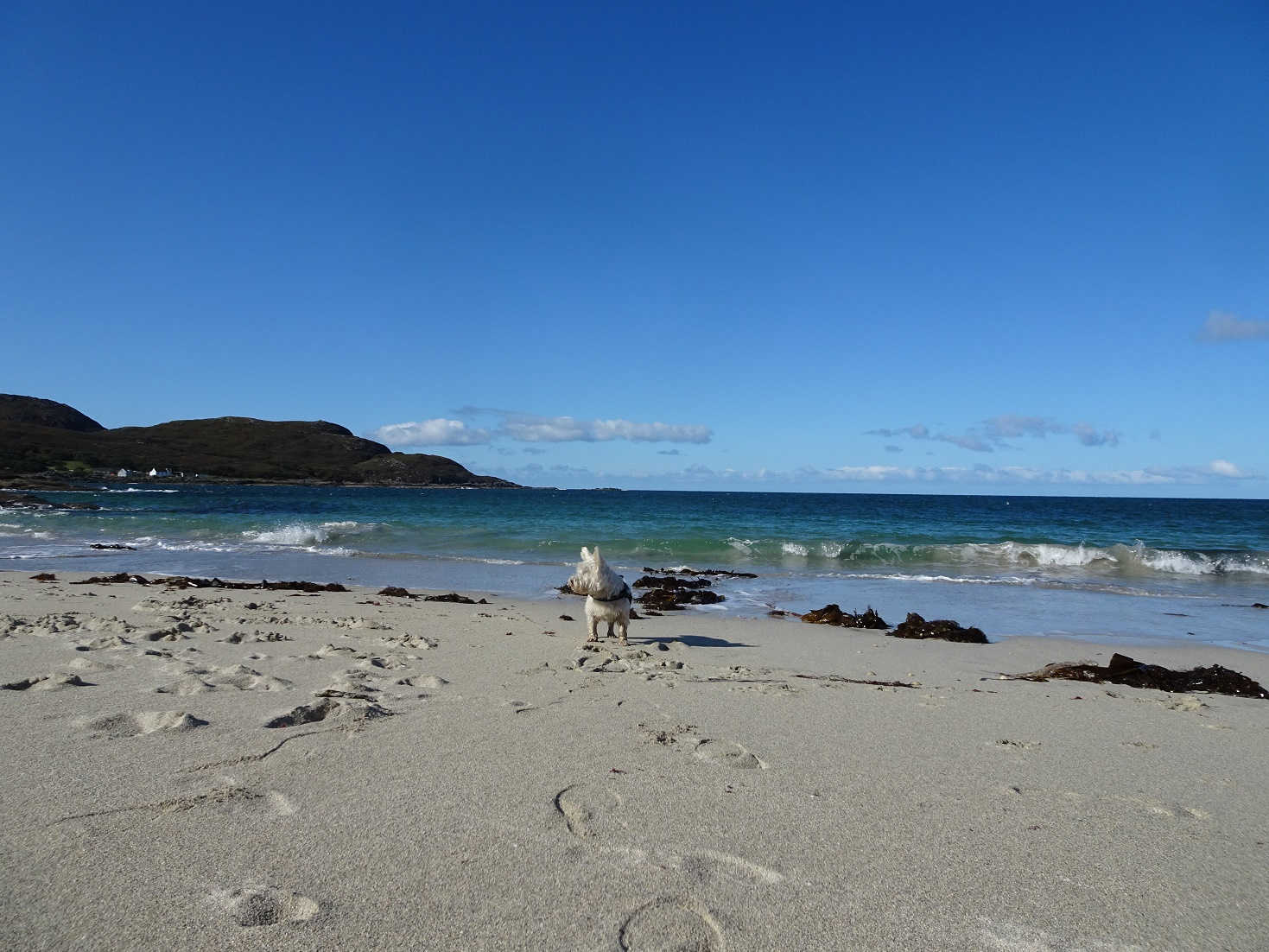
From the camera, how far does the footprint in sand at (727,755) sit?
134 inches

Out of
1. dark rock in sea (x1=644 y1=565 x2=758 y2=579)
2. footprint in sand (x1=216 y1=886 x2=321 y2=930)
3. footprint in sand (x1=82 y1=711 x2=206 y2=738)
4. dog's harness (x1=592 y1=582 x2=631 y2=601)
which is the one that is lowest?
dark rock in sea (x1=644 y1=565 x2=758 y2=579)

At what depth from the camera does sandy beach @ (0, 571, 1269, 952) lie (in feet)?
6.82

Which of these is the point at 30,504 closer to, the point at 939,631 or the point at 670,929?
the point at 939,631

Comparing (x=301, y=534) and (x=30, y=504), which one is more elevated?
(x=30, y=504)

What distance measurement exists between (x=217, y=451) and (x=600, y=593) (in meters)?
113

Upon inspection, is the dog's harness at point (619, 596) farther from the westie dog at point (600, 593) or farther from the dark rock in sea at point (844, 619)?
the dark rock in sea at point (844, 619)

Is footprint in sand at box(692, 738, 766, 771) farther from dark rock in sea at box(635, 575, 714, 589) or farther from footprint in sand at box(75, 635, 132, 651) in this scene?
dark rock in sea at box(635, 575, 714, 589)

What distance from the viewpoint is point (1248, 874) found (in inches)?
100

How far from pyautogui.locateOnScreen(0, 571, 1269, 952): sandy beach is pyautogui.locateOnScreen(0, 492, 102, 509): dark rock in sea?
114 feet

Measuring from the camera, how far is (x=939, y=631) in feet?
27.7

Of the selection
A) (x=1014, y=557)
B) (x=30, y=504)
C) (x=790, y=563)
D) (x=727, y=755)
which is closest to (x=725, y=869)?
(x=727, y=755)

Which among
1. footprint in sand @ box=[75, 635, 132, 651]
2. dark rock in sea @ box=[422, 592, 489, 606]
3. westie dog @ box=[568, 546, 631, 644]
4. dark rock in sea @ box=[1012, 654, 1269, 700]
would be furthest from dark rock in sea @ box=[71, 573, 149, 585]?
dark rock in sea @ box=[1012, 654, 1269, 700]

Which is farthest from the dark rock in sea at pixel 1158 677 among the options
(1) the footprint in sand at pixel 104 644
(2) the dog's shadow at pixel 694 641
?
(1) the footprint in sand at pixel 104 644

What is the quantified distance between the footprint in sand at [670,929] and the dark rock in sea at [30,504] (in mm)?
39249
